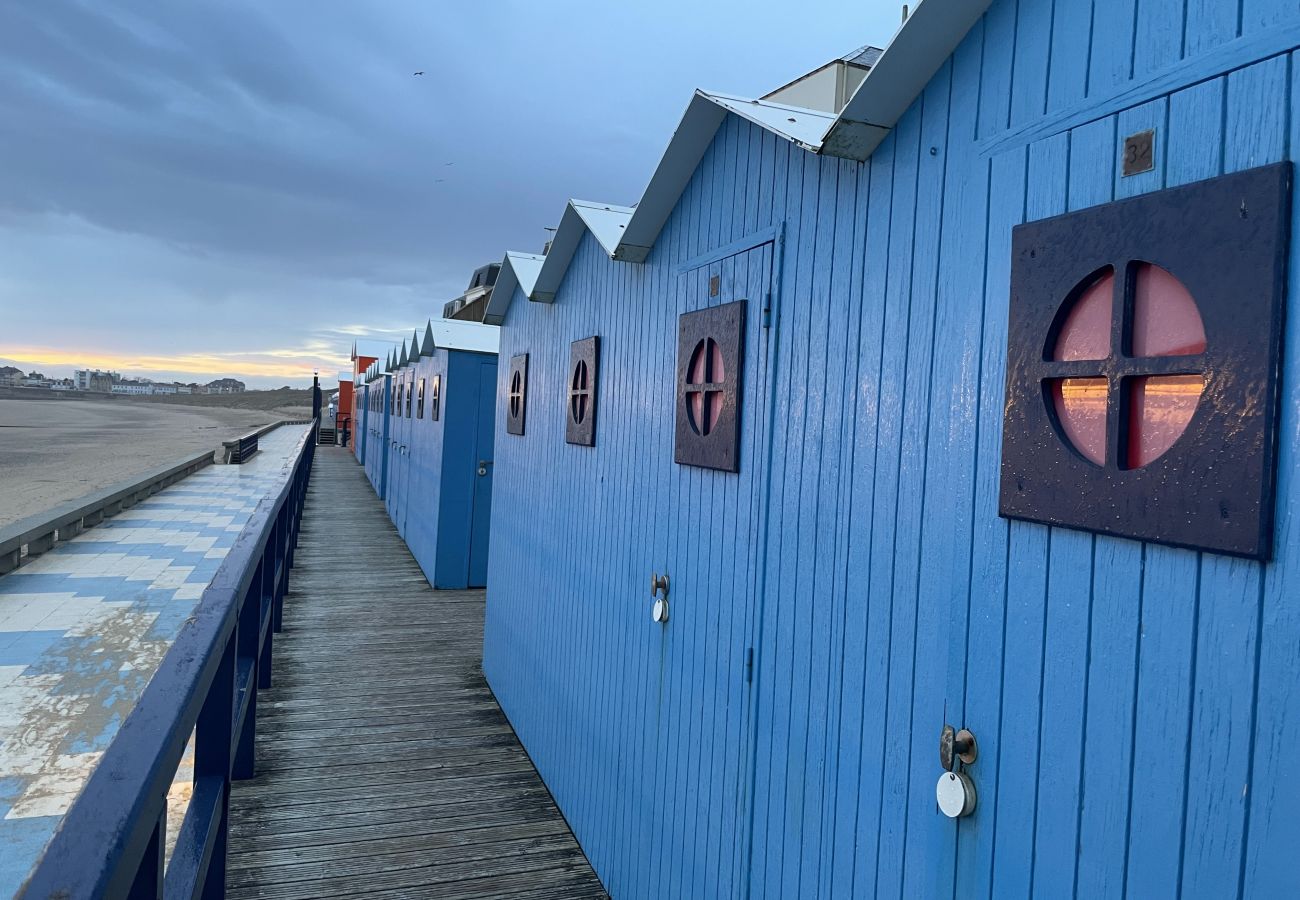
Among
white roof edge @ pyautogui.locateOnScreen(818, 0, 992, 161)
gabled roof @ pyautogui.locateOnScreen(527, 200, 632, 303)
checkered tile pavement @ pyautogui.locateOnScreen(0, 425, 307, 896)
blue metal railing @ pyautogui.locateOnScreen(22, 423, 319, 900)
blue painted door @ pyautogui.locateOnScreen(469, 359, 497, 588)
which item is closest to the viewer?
blue metal railing @ pyautogui.locateOnScreen(22, 423, 319, 900)

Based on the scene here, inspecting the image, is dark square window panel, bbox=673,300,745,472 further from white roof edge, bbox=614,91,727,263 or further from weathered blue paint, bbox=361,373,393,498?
weathered blue paint, bbox=361,373,393,498

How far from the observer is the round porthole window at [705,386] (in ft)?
9.64

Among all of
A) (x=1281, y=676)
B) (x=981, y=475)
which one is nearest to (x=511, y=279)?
(x=981, y=475)

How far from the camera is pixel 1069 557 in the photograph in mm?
1518

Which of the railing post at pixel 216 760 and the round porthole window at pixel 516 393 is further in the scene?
the round porthole window at pixel 516 393

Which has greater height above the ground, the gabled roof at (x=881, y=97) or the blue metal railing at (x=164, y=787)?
the gabled roof at (x=881, y=97)

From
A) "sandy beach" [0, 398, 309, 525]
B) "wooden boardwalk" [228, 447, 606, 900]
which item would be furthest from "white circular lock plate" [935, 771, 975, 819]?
"sandy beach" [0, 398, 309, 525]

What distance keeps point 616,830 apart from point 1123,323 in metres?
3.05

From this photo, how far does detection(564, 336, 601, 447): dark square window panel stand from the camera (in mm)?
4320

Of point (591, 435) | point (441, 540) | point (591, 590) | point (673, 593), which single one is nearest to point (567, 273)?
point (591, 435)

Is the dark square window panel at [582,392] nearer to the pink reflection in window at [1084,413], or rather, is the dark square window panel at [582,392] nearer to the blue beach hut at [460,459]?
the pink reflection in window at [1084,413]

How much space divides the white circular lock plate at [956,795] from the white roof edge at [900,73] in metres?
1.49

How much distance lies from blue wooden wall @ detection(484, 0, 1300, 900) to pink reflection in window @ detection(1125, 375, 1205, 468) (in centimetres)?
15

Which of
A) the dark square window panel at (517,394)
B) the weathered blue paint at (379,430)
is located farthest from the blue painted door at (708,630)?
the weathered blue paint at (379,430)
